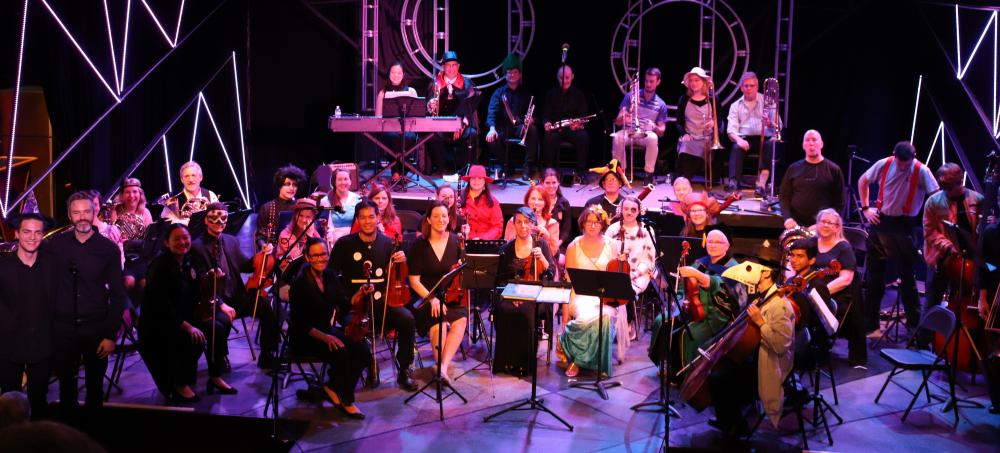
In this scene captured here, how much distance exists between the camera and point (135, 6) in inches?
355

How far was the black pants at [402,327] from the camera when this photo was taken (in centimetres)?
661

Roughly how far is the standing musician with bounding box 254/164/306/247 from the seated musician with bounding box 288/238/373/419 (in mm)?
1336

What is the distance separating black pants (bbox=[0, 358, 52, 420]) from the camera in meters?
5.38

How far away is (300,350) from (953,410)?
14.2ft

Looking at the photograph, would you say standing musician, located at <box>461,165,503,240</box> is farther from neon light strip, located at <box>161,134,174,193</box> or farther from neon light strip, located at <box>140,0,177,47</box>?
neon light strip, located at <box>140,0,177,47</box>

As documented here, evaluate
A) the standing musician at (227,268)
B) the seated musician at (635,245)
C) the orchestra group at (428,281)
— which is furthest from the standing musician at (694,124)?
the standing musician at (227,268)

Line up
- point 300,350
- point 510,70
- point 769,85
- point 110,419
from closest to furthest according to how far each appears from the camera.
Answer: point 110,419, point 300,350, point 769,85, point 510,70

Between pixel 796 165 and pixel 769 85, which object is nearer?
pixel 796 165

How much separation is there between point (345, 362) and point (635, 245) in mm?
2681

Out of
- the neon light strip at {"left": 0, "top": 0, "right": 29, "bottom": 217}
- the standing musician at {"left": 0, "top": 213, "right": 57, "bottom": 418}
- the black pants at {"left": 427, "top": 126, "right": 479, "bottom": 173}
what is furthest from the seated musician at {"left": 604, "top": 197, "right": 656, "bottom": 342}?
the neon light strip at {"left": 0, "top": 0, "right": 29, "bottom": 217}

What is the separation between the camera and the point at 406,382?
21.5 feet

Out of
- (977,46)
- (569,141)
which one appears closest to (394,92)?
(569,141)

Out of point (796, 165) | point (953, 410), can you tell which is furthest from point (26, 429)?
point (796, 165)

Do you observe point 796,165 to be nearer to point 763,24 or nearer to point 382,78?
point 763,24
